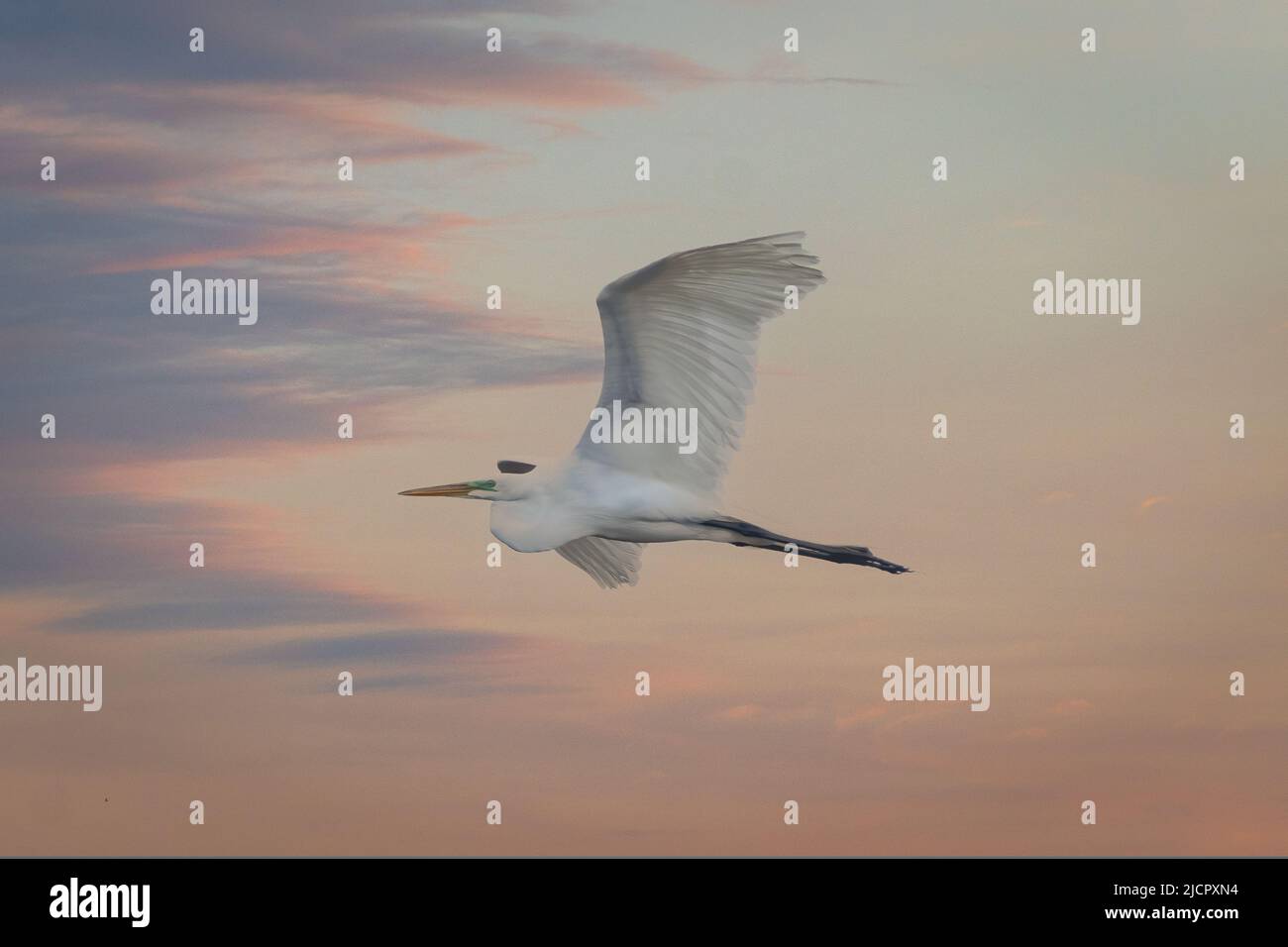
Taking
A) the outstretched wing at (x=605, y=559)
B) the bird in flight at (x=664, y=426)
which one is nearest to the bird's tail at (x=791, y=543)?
the bird in flight at (x=664, y=426)

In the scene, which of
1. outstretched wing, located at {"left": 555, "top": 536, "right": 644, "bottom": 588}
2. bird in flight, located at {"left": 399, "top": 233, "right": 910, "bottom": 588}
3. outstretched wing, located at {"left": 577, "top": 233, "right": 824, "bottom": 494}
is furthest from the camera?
outstretched wing, located at {"left": 555, "top": 536, "right": 644, "bottom": 588}

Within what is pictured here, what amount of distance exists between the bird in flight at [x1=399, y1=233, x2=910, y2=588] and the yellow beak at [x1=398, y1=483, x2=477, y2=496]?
1 cm

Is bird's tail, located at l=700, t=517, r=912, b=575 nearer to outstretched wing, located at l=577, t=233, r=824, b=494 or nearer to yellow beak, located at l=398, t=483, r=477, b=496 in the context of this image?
outstretched wing, located at l=577, t=233, r=824, b=494

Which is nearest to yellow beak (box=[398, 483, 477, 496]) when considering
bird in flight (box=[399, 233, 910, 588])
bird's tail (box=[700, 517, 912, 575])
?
bird in flight (box=[399, 233, 910, 588])

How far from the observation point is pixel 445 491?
16.2 metres

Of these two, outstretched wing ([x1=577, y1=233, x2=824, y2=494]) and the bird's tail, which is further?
the bird's tail

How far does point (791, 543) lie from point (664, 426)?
1478mm

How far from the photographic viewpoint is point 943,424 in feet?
53.9

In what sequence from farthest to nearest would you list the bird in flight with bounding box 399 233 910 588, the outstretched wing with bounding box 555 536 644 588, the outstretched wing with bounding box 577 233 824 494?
the outstretched wing with bounding box 555 536 644 588 < the bird in flight with bounding box 399 233 910 588 < the outstretched wing with bounding box 577 233 824 494

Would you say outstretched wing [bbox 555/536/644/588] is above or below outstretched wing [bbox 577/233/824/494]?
below

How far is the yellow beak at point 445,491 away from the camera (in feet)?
52.6

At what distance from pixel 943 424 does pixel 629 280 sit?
3556 mm

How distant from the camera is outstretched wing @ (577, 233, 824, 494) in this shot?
1430 centimetres
